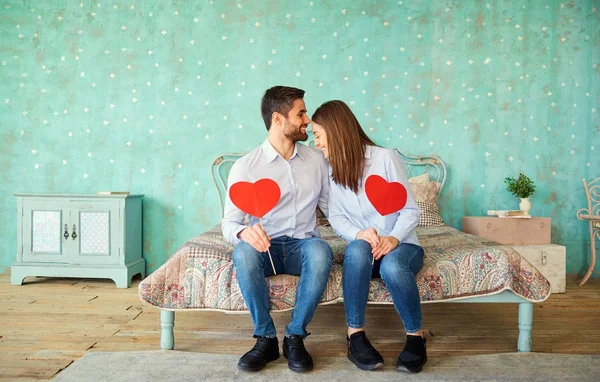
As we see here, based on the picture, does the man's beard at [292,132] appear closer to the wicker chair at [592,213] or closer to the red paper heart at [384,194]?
the red paper heart at [384,194]

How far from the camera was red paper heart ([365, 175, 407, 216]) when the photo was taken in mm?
1738

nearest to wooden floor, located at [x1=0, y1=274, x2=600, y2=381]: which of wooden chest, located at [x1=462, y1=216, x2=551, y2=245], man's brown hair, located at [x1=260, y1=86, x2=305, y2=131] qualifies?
wooden chest, located at [x1=462, y1=216, x2=551, y2=245]

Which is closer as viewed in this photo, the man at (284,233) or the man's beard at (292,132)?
the man at (284,233)

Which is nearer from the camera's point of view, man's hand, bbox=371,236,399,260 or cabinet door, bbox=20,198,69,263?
man's hand, bbox=371,236,399,260

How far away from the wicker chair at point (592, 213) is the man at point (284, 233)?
7.37ft

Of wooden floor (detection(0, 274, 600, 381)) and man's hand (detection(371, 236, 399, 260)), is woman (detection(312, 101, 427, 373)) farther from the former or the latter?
wooden floor (detection(0, 274, 600, 381))

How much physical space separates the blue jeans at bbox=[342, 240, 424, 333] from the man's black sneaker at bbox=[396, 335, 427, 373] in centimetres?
4

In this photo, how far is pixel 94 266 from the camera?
3.12m

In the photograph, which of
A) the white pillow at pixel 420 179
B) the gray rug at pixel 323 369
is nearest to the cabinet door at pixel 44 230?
the gray rug at pixel 323 369

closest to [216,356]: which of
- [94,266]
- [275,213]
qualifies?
[275,213]

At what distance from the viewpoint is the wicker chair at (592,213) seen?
125 inches

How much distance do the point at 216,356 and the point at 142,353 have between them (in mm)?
293

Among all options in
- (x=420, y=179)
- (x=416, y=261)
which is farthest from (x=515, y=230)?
(x=416, y=261)

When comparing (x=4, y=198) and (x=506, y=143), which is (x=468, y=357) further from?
(x=4, y=198)
